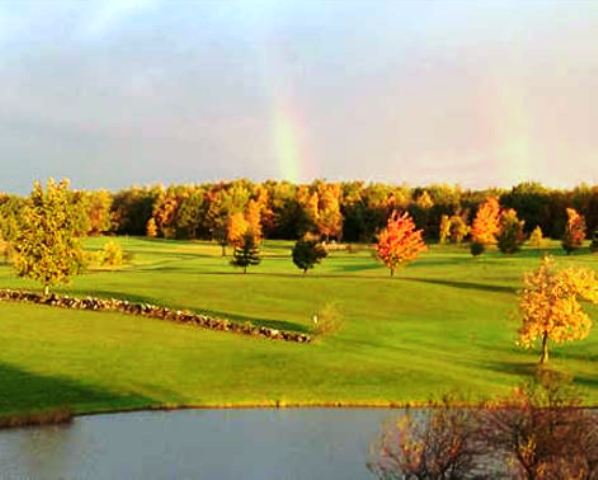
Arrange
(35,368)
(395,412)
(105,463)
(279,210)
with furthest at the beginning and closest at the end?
1. (279,210)
2. (35,368)
3. (395,412)
4. (105,463)

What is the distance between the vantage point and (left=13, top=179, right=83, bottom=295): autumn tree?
7638 cm

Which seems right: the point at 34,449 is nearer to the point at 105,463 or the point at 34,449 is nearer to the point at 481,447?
the point at 105,463

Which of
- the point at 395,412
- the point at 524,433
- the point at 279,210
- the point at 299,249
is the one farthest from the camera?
the point at 279,210

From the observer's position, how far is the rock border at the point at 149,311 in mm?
64812

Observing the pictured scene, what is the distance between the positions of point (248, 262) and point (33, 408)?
5864cm

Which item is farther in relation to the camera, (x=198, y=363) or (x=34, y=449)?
(x=198, y=363)

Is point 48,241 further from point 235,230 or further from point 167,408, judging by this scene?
point 235,230

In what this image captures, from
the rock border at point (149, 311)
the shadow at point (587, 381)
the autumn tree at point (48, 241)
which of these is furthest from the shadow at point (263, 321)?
the shadow at point (587, 381)

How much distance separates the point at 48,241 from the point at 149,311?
537 inches

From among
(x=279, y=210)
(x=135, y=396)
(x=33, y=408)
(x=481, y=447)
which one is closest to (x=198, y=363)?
(x=135, y=396)

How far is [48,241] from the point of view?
7744 centimetres

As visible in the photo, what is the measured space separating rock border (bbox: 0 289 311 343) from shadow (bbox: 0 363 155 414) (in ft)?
63.0

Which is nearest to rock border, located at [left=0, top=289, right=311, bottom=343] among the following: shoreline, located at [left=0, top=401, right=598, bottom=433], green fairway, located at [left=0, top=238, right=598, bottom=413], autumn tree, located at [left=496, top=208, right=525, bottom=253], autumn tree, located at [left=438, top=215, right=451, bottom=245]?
green fairway, located at [left=0, top=238, right=598, bottom=413]

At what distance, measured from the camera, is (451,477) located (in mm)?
23141
